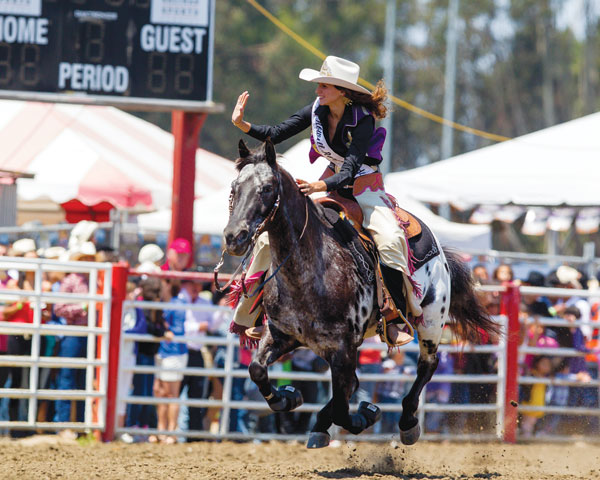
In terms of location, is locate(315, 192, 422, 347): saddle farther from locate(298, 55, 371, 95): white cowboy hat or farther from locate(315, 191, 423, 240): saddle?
locate(298, 55, 371, 95): white cowboy hat

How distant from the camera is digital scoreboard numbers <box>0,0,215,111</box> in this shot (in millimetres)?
11477

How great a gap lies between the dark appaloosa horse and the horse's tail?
55.7 inches

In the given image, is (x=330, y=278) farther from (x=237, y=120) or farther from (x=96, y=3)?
(x=96, y=3)

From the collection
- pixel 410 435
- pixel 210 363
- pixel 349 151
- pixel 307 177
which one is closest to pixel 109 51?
pixel 307 177

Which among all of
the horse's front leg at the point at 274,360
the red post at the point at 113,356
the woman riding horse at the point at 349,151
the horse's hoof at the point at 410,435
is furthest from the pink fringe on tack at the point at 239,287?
the red post at the point at 113,356

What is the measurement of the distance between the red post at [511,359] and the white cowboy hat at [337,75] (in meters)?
4.62

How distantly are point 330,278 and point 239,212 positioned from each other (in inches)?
36.1

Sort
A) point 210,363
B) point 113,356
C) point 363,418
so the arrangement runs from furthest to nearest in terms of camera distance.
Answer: point 210,363, point 113,356, point 363,418

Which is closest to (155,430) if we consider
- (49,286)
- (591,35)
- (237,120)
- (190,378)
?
(190,378)

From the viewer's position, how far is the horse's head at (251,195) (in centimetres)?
561

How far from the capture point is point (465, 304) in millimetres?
8062

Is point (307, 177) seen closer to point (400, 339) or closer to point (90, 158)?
point (90, 158)

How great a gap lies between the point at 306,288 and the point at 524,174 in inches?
326

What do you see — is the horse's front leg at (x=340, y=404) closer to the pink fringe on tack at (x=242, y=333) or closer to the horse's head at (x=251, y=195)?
the pink fringe on tack at (x=242, y=333)
